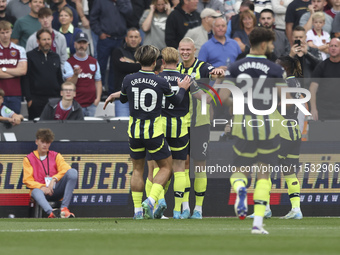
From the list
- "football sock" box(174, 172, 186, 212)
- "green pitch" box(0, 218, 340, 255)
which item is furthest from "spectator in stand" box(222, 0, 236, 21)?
"green pitch" box(0, 218, 340, 255)

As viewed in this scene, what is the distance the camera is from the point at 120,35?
17656mm

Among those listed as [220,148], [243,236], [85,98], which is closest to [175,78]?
[220,148]

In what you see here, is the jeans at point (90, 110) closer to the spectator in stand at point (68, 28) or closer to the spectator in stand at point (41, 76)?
the spectator in stand at point (41, 76)

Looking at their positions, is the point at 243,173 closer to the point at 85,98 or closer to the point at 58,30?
the point at 85,98

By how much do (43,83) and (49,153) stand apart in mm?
2698

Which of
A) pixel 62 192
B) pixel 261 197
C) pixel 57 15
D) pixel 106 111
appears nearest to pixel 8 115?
pixel 62 192

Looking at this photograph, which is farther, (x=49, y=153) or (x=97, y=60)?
(x=97, y=60)

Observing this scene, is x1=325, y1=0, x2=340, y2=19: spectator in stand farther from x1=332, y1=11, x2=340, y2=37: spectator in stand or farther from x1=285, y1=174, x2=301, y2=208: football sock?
x1=285, y1=174, x2=301, y2=208: football sock

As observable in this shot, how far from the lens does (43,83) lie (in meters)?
16.0

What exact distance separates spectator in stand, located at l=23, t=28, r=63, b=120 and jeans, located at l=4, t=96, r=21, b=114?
207 millimetres

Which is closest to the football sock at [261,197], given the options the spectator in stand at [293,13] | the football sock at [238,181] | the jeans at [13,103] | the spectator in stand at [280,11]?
the football sock at [238,181]

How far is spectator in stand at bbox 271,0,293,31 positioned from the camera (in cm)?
1861

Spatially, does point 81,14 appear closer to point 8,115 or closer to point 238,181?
point 8,115

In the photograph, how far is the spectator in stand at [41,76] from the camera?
15.9 metres
